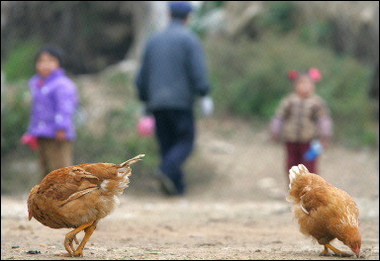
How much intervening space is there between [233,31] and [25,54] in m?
4.22

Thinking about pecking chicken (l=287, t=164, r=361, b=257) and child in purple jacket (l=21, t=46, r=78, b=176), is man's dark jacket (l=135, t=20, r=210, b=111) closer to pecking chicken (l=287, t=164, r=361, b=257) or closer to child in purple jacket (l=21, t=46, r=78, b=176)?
child in purple jacket (l=21, t=46, r=78, b=176)

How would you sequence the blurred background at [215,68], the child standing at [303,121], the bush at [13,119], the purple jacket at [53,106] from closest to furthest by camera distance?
1. the purple jacket at [53,106]
2. the child standing at [303,121]
3. the bush at [13,119]
4. the blurred background at [215,68]

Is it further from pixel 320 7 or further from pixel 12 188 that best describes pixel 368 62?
pixel 12 188

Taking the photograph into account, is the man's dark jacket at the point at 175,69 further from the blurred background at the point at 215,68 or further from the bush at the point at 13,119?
the bush at the point at 13,119

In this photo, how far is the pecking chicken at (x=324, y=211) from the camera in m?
4.83

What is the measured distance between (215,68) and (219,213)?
5.63 metres

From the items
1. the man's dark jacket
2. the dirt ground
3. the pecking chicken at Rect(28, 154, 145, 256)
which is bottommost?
the dirt ground

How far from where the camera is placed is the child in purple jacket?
802 cm

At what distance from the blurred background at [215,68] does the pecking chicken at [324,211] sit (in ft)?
10.8

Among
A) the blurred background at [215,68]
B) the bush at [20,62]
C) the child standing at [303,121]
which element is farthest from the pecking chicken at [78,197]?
the bush at [20,62]

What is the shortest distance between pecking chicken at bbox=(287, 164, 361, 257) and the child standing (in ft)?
12.3

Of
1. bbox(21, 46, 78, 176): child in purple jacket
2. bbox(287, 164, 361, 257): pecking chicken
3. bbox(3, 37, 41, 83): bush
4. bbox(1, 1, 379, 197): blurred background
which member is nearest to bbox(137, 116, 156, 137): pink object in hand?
bbox(1, 1, 379, 197): blurred background

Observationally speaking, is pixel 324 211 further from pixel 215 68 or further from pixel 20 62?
pixel 20 62

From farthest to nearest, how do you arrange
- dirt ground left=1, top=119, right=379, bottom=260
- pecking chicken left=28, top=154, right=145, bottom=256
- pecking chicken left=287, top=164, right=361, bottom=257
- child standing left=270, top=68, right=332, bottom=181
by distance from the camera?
child standing left=270, top=68, right=332, bottom=181
dirt ground left=1, top=119, right=379, bottom=260
pecking chicken left=287, top=164, right=361, bottom=257
pecking chicken left=28, top=154, right=145, bottom=256
